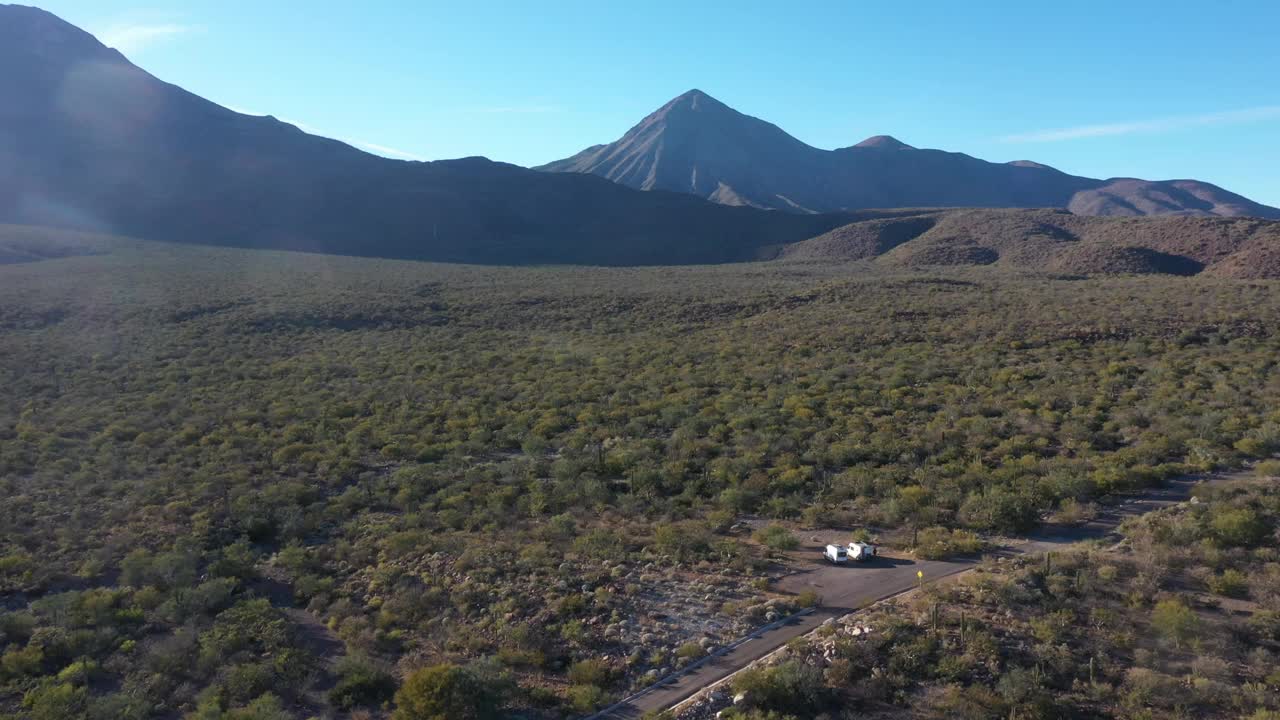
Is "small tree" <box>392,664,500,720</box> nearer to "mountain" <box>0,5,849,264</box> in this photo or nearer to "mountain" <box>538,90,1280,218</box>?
"mountain" <box>0,5,849,264</box>

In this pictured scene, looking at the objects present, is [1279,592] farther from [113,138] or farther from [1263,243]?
[113,138]

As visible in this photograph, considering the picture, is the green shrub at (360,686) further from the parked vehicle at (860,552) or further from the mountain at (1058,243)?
the mountain at (1058,243)

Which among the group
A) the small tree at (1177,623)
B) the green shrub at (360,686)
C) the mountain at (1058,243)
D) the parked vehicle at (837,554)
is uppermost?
the mountain at (1058,243)

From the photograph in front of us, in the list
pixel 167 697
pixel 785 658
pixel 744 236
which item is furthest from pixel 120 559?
pixel 744 236

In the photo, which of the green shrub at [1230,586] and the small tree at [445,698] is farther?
the green shrub at [1230,586]

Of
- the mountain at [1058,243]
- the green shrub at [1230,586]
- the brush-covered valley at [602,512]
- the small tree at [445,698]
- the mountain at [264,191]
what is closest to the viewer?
the small tree at [445,698]

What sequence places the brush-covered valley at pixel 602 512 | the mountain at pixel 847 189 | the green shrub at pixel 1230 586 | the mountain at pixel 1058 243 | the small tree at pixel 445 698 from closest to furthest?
the small tree at pixel 445 698 → the brush-covered valley at pixel 602 512 → the green shrub at pixel 1230 586 → the mountain at pixel 1058 243 → the mountain at pixel 847 189

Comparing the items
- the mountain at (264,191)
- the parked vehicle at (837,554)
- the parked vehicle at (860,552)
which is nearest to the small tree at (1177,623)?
the parked vehicle at (860,552)
